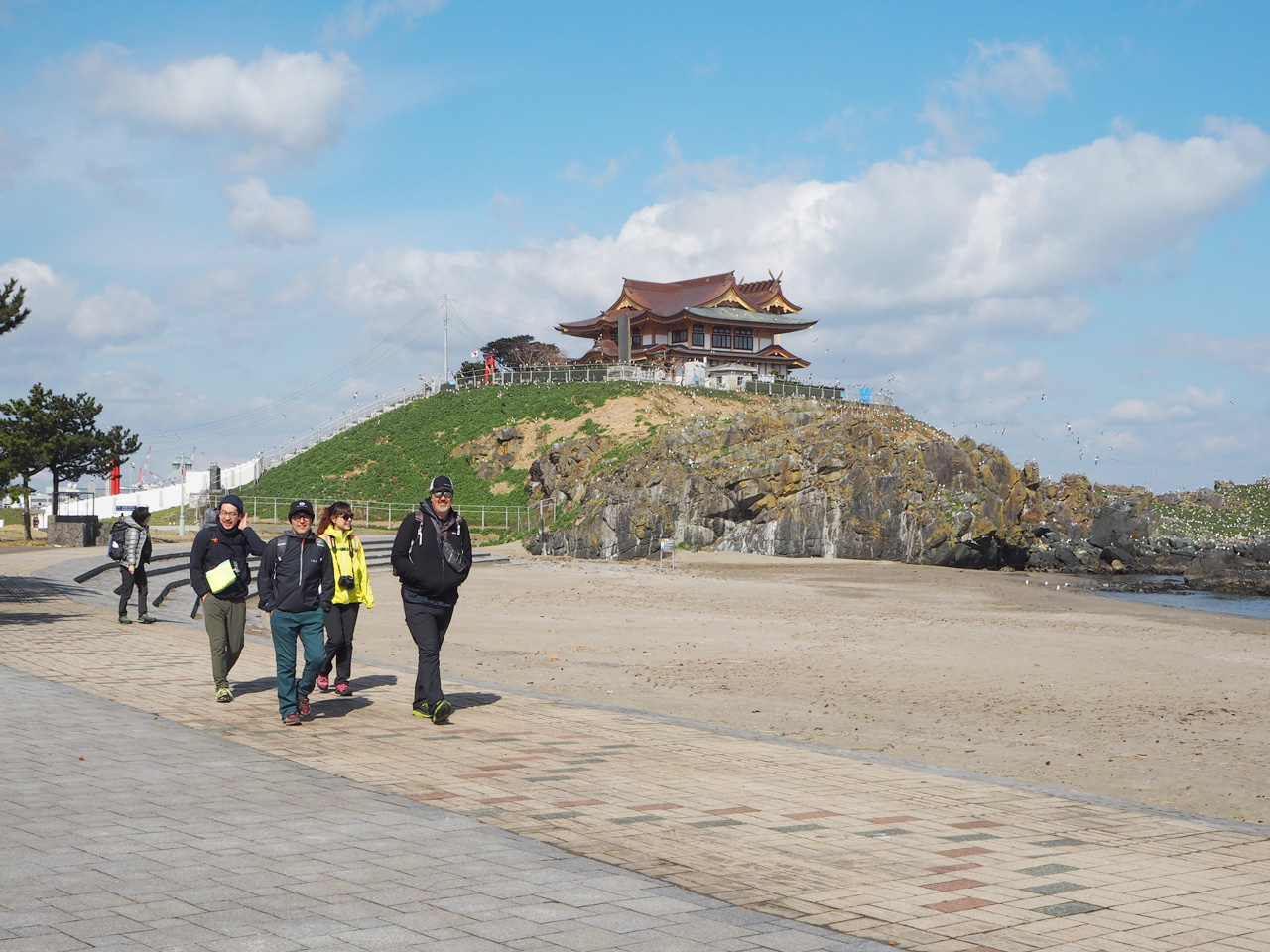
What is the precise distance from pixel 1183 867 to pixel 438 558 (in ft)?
20.3

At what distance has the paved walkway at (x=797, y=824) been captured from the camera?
4863mm

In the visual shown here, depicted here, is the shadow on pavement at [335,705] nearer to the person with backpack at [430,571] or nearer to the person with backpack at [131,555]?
the person with backpack at [430,571]

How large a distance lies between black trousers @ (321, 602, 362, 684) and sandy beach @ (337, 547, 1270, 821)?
8.35ft

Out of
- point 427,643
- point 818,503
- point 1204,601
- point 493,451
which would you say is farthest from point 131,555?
point 493,451

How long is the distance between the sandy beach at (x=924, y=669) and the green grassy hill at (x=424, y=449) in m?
30.9

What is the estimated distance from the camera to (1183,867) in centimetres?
572

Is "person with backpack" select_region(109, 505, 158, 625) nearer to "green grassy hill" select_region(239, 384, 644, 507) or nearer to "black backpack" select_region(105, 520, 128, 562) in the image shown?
"black backpack" select_region(105, 520, 128, 562)

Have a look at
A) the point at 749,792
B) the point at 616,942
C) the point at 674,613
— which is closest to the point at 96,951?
the point at 616,942

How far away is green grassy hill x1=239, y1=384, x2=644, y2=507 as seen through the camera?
5831cm

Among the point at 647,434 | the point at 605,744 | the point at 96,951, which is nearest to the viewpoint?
the point at 96,951

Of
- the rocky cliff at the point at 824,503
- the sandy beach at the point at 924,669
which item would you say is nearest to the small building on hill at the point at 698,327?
the rocky cliff at the point at 824,503

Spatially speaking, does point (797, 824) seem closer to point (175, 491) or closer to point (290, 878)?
point (290, 878)

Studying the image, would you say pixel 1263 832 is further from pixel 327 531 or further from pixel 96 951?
pixel 327 531

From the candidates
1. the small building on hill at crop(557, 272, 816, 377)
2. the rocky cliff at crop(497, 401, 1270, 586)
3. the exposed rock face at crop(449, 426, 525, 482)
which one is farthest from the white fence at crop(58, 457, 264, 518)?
the rocky cliff at crop(497, 401, 1270, 586)
